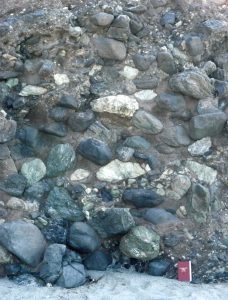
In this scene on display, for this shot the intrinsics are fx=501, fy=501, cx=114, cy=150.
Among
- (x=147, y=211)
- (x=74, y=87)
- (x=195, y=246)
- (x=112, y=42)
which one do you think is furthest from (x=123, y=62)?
(x=195, y=246)

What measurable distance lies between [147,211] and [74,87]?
3.76 ft

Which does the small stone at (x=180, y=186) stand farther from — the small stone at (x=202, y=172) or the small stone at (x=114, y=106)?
the small stone at (x=114, y=106)

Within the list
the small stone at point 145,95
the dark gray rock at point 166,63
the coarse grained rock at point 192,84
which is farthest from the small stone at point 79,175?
the dark gray rock at point 166,63

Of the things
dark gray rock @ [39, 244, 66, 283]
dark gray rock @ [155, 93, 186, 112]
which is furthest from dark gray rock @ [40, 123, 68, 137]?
dark gray rock @ [39, 244, 66, 283]

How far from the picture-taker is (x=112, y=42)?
413cm

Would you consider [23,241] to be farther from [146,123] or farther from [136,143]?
[146,123]

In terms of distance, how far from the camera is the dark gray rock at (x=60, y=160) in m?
3.73

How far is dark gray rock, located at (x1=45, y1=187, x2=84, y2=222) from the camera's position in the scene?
11.7 feet

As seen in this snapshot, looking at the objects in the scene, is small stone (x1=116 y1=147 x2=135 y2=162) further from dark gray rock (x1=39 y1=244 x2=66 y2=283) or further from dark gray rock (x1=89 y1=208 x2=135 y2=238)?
dark gray rock (x1=39 y1=244 x2=66 y2=283)

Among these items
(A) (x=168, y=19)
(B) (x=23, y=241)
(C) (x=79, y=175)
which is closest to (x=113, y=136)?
(C) (x=79, y=175)

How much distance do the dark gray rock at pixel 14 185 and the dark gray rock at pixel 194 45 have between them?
1.77 metres

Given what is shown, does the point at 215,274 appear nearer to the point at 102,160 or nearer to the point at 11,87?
the point at 102,160

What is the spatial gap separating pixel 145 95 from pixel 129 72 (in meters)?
0.24

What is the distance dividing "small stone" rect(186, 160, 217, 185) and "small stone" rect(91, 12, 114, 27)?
4.41 feet
